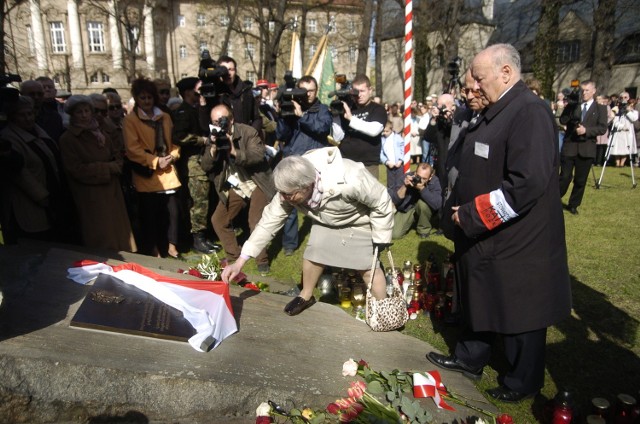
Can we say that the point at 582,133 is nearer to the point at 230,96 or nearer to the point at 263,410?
the point at 230,96

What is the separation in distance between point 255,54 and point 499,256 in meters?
48.7

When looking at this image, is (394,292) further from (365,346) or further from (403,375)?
(403,375)

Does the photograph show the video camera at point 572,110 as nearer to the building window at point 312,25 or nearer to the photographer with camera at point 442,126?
the photographer with camera at point 442,126

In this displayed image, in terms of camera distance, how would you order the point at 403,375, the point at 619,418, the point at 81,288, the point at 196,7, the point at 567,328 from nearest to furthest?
the point at 619,418 → the point at 403,375 → the point at 81,288 → the point at 567,328 → the point at 196,7

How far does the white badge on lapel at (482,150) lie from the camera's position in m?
2.86

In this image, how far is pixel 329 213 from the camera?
361 cm

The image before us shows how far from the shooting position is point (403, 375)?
9.77 ft

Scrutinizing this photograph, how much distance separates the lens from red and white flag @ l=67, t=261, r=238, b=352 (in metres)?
3.08

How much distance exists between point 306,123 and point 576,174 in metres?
5.09

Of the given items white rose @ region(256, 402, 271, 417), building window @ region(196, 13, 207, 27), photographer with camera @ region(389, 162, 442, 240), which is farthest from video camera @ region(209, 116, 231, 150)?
building window @ region(196, 13, 207, 27)

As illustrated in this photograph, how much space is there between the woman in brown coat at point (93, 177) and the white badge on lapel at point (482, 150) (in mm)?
3812

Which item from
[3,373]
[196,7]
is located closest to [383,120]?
[3,373]

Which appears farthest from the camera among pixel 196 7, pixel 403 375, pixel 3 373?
pixel 196 7

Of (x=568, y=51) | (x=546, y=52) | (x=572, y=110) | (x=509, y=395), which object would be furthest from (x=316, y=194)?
(x=568, y=51)
